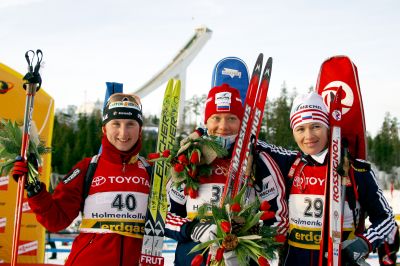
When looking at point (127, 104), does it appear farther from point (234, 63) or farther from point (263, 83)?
point (234, 63)

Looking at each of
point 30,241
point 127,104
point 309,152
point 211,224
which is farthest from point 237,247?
point 30,241

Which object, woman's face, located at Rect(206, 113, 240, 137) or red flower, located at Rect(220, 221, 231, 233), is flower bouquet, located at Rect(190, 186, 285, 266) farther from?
woman's face, located at Rect(206, 113, 240, 137)

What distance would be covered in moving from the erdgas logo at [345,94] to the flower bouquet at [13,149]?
91.8 inches

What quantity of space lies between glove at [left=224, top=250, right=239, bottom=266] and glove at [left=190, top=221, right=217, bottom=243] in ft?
0.43

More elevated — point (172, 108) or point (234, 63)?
point (234, 63)

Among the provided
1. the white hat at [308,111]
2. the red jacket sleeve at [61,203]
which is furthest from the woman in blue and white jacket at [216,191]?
the red jacket sleeve at [61,203]

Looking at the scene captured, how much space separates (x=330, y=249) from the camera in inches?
128

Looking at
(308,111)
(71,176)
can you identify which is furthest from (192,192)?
(308,111)

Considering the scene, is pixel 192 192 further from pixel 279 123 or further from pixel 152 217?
pixel 279 123

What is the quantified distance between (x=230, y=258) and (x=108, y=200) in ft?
3.38

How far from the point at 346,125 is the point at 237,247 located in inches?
65.4

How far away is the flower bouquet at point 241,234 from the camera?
2953 millimetres

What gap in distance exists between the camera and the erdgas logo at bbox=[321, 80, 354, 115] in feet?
13.6

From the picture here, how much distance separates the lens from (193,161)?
11.3ft
